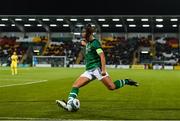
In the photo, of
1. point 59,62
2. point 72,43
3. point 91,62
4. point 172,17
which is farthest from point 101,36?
point 91,62

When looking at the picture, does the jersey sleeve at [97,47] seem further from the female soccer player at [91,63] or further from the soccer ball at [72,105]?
the soccer ball at [72,105]

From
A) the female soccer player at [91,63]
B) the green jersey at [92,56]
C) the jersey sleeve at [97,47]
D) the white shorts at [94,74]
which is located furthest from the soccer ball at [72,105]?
the jersey sleeve at [97,47]

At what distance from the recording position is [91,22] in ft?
275

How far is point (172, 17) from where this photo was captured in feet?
252

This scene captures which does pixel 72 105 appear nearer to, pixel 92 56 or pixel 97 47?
pixel 92 56

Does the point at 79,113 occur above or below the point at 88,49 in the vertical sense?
below

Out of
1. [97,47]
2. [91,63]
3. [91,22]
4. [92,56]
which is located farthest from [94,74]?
[91,22]

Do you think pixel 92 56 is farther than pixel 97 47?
Yes

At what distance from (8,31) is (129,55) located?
91.3 ft

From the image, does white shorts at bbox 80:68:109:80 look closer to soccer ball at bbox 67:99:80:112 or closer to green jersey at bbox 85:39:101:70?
→ green jersey at bbox 85:39:101:70
